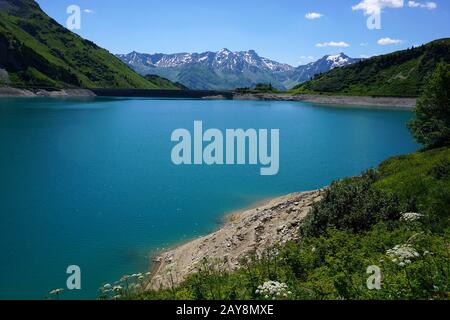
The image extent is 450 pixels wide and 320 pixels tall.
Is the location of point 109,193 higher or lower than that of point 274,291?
lower

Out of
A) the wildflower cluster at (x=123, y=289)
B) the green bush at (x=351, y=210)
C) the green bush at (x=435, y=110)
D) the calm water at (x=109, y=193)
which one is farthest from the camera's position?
the green bush at (x=435, y=110)

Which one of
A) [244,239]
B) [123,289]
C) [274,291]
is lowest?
[244,239]

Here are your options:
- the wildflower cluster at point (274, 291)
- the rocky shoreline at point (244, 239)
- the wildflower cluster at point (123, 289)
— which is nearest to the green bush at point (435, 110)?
the rocky shoreline at point (244, 239)

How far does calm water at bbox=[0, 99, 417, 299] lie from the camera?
1042 inches

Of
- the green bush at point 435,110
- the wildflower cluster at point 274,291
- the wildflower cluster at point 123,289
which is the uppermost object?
the green bush at point 435,110

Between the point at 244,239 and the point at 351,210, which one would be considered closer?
the point at 351,210

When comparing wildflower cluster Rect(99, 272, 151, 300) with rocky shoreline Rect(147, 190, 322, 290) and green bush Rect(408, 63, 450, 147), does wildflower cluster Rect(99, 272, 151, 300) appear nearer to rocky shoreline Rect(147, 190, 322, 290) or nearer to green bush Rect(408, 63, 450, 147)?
rocky shoreline Rect(147, 190, 322, 290)

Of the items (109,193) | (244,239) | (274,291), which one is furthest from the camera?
(109,193)

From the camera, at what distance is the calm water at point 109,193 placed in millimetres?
26469

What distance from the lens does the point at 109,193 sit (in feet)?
143

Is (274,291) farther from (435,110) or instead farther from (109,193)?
(435,110)

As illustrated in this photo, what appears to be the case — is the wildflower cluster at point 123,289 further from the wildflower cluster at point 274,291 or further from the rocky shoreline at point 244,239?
the rocky shoreline at point 244,239

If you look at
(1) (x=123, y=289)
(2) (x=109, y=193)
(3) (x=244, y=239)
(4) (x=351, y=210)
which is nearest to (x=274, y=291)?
(1) (x=123, y=289)
